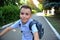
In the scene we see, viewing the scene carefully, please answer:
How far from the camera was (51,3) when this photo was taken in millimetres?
27797

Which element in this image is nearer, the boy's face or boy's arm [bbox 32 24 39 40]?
boy's arm [bbox 32 24 39 40]

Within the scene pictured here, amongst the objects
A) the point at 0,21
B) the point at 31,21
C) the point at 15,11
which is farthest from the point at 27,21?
the point at 15,11

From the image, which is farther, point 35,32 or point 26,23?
point 26,23

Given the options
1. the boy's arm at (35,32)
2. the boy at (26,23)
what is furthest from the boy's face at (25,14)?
the boy's arm at (35,32)

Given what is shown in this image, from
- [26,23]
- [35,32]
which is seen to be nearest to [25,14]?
[26,23]

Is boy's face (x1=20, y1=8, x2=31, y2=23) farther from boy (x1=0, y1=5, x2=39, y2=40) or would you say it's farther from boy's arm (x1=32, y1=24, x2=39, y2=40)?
boy's arm (x1=32, y1=24, x2=39, y2=40)

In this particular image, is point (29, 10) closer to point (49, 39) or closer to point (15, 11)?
point (49, 39)

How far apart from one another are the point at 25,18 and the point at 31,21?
0.13 meters

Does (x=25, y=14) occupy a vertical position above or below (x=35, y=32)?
above

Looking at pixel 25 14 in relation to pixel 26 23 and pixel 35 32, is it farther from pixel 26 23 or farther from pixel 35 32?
pixel 35 32

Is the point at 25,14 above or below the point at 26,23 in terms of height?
above

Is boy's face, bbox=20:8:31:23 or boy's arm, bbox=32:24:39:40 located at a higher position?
boy's face, bbox=20:8:31:23

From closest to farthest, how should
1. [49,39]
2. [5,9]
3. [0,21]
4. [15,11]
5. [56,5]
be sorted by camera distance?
[49,39]
[0,21]
[5,9]
[15,11]
[56,5]

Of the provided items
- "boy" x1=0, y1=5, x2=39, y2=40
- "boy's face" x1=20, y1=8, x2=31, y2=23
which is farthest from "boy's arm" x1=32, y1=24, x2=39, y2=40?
"boy's face" x1=20, y1=8, x2=31, y2=23
